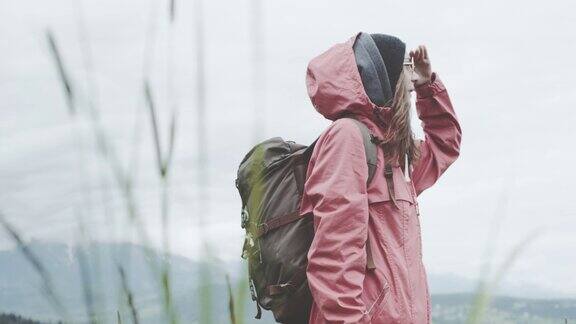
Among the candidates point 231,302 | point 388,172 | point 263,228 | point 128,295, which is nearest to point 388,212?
point 388,172

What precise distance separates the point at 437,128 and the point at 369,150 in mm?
939

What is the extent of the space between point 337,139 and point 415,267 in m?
0.50

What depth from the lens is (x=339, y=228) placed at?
227 centimetres

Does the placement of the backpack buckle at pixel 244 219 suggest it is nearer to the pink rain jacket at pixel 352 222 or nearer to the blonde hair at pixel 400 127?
the pink rain jacket at pixel 352 222

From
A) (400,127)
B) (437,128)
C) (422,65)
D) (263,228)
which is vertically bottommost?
(263,228)

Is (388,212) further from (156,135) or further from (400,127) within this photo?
(156,135)

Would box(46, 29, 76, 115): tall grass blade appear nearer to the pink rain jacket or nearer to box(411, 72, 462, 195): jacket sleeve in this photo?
the pink rain jacket

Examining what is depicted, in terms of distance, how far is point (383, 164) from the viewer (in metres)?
2.49

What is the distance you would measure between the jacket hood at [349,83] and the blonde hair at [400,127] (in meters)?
0.03

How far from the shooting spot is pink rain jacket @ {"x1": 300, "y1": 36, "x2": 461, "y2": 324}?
2.26m

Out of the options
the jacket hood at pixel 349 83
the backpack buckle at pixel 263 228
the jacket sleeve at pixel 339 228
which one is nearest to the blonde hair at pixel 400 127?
the jacket hood at pixel 349 83

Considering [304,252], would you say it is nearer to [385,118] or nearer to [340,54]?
[385,118]

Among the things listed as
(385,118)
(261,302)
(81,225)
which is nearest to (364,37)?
(385,118)

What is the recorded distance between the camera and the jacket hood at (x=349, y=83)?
2.51 meters
